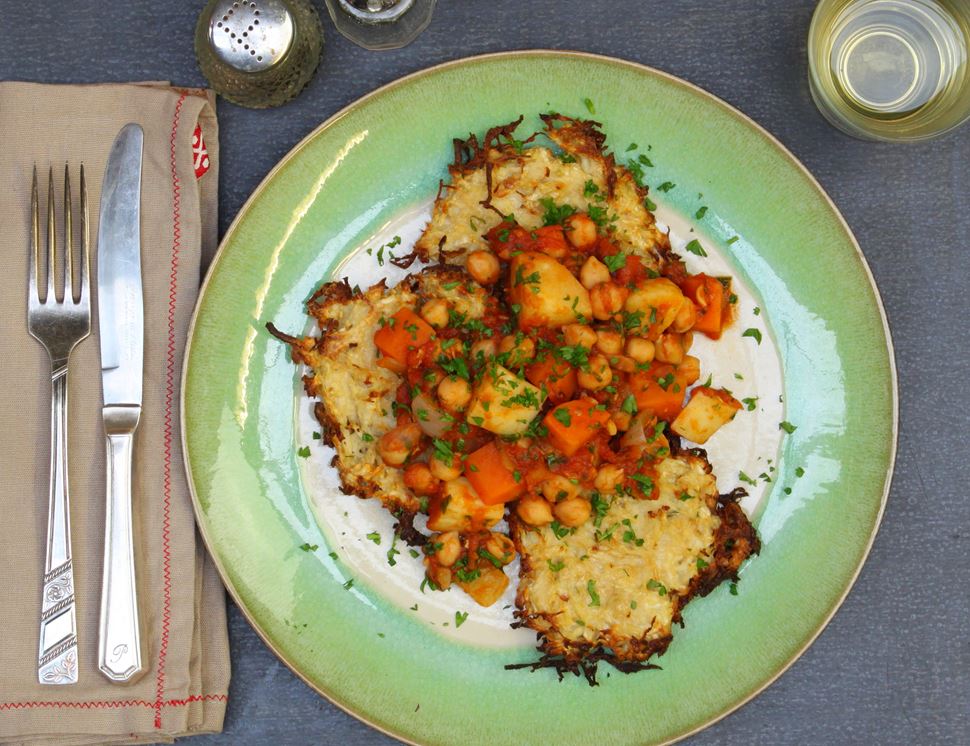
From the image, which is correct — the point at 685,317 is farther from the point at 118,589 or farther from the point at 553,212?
the point at 118,589

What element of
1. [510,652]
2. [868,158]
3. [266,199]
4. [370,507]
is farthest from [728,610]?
[266,199]

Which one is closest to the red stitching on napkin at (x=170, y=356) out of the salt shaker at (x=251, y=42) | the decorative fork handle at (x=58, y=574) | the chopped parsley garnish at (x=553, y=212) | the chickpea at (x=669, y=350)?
the salt shaker at (x=251, y=42)

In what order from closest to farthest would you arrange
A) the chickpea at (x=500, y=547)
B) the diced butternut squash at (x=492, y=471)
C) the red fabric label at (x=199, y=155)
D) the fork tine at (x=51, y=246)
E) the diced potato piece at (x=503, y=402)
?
the diced potato piece at (x=503, y=402) < the diced butternut squash at (x=492, y=471) < the chickpea at (x=500, y=547) < the fork tine at (x=51, y=246) < the red fabric label at (x=199, y=155)

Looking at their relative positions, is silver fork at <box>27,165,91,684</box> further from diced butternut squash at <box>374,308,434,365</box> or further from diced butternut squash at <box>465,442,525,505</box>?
diced butternut squash at <box>465,442,525,505</box>

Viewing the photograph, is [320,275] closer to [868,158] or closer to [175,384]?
[175,384]

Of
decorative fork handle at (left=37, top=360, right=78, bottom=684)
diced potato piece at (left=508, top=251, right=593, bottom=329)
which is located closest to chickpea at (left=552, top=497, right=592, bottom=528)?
diced potato piece at (left=508, top=251, right=593, bottom=329)

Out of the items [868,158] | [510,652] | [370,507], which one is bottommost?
[510,652]

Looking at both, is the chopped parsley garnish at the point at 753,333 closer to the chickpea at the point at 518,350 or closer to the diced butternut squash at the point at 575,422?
the diced butternut squash at the point at 575,422

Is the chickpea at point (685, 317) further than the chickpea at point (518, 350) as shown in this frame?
Yes
